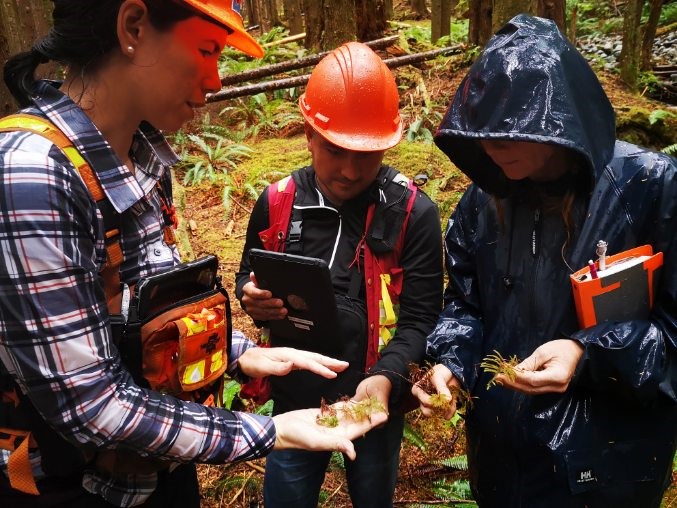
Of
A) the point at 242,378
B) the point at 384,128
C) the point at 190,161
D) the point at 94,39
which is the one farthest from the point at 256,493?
the point at 190,161

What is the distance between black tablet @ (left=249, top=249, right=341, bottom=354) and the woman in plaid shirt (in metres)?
0.58

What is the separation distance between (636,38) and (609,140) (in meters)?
12.9

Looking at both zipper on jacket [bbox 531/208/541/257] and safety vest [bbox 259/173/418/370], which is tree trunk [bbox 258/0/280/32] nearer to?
safety vest [bbox 259/173/418/370]

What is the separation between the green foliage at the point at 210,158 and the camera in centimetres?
879

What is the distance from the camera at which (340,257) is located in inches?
110

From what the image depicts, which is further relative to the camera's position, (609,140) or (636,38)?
(636,38)

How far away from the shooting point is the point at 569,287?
2.15 m

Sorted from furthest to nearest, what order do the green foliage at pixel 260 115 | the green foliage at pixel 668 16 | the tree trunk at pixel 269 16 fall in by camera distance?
the tree trunk at pixel 269 16
the green foliage at pixel 668 16
the green foliage at pixel 260 115

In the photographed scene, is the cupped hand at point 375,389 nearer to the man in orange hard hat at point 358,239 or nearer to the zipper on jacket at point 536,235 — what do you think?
the man in orange hard hat at point 358,239

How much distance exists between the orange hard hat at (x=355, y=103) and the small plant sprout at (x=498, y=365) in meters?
1.16

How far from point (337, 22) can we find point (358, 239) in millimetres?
10236

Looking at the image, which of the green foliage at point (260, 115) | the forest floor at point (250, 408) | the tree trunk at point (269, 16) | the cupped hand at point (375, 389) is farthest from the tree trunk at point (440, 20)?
the cupped hand at point (375, 389)

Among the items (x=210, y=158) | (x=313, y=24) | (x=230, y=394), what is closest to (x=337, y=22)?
(x=313, y=24)

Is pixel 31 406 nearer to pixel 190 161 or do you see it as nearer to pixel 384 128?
pixel 384 128
